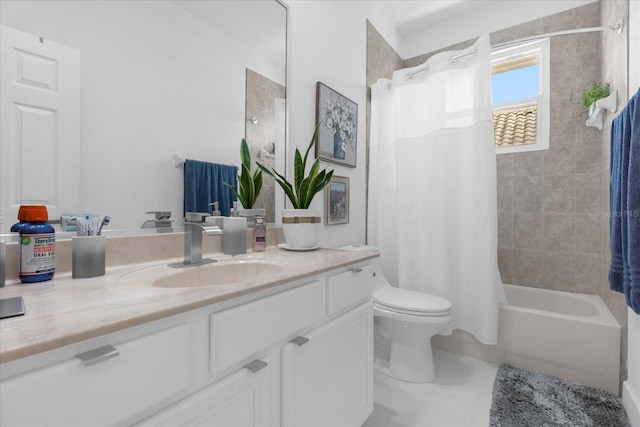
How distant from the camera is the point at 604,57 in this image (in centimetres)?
208

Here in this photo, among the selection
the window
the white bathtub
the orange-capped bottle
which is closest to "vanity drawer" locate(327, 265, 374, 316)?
the orange-capped bottle

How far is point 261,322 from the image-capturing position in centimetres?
81

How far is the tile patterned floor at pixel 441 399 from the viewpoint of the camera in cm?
148

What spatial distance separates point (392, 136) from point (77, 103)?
1897 mm

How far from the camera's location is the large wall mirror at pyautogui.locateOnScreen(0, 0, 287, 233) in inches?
34.2

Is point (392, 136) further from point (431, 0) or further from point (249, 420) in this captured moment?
point (249, 420)

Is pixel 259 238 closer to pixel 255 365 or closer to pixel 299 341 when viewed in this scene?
pixel 299 341

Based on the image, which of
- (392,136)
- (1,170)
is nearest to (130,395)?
(1,170)

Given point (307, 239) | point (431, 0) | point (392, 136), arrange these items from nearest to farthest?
point (307, 239) → point (392, 136) → point (431, 0)

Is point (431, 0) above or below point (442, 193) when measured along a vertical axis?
above

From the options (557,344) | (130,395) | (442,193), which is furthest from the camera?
(442,193)

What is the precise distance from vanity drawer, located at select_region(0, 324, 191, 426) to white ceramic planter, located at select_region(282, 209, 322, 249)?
0.84 meters

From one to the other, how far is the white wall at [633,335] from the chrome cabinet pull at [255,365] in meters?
1.68

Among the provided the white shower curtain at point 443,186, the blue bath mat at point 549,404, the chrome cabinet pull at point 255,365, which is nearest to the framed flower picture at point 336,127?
the white shower curtain at point 443,186
